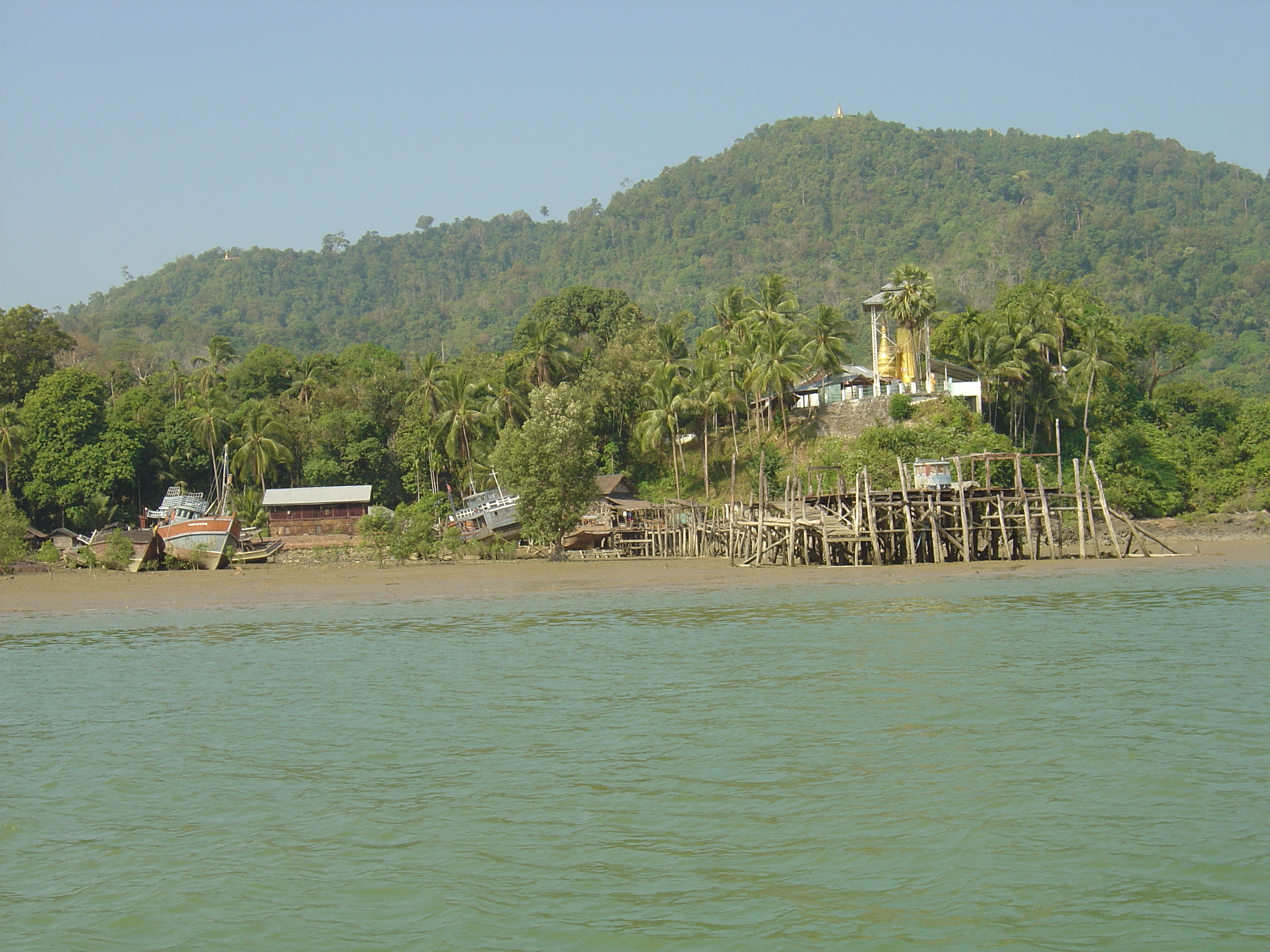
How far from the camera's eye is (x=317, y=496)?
2452 inches

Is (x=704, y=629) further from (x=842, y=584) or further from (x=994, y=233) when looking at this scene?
(x=994, y=233)

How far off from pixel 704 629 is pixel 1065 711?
10298 mm

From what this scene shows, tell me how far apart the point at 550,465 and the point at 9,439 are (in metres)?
32.3

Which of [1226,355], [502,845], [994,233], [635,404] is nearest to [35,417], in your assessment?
[635,404]

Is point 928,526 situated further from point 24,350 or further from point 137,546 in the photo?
point 24,350

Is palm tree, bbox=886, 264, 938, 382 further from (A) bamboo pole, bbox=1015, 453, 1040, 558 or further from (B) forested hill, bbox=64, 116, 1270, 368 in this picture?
(B) forested hill, bbox=64, 116, 1270, 368

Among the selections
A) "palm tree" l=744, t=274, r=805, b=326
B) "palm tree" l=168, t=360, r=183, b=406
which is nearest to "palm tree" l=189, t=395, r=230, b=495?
"palm tree" l=168, t=360, r=183, b=406

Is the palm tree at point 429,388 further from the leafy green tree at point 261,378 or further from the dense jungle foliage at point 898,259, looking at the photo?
the dense jungle foliage at point 898,259

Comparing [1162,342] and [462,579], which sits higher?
[1162,342]

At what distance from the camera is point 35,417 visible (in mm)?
61250

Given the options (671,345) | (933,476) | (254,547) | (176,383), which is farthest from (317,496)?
(933,476)

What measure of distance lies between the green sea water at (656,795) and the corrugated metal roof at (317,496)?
40.5 metres

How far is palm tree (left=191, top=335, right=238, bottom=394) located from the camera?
272 ft

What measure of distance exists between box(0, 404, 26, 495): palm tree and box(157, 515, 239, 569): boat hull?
14.4 metres
